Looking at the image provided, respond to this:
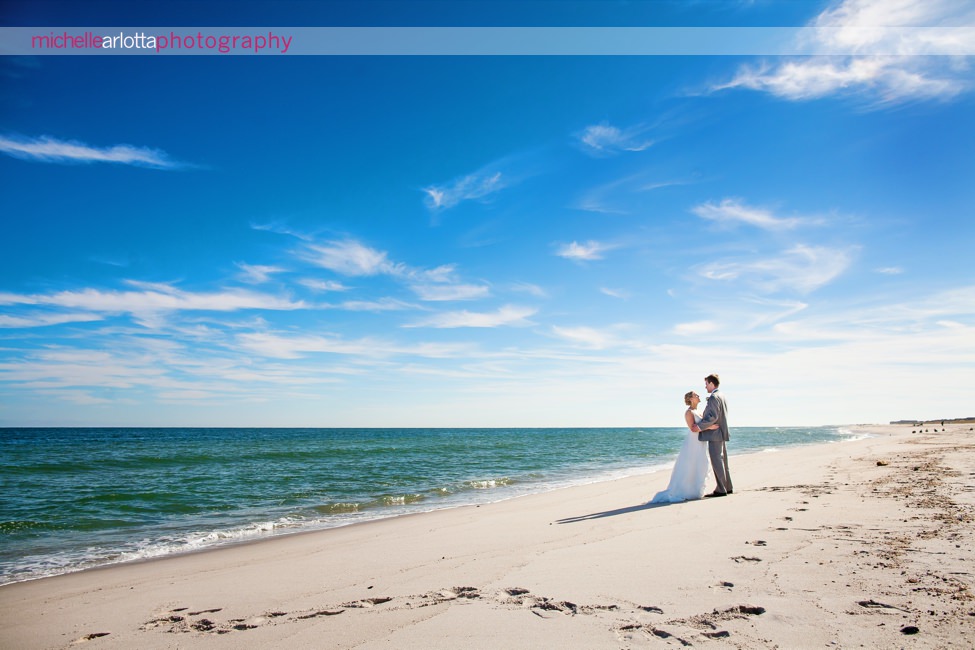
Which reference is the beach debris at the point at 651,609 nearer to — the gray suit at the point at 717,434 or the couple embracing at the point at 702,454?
the couple embracing at the point at 702,454

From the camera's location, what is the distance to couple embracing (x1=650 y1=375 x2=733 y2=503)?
9844mm

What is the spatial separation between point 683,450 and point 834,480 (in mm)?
4220

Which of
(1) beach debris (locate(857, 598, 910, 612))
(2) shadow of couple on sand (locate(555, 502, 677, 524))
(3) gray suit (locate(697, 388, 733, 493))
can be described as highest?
(3) gray suit (locate(697, 388, 733, 493))

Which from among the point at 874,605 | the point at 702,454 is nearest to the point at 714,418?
the point at 702,454

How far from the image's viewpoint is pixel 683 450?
393 inches

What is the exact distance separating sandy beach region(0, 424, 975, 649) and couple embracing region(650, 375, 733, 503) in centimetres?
121

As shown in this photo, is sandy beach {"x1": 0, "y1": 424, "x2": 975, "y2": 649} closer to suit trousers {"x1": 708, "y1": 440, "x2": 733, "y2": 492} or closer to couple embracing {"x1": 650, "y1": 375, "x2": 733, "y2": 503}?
couple embracing {"x1": 650, "y1": 375, "x2": 733, "y2": 503}

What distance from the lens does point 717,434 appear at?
10.0 metres

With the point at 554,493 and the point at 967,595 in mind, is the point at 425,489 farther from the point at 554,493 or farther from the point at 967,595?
the point at 967,595

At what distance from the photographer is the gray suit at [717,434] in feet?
32.8

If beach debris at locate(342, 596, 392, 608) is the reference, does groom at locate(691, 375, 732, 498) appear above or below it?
above

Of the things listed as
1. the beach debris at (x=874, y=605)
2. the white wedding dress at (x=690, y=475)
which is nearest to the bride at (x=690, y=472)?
the white wedding dress at (x=690, y=475)

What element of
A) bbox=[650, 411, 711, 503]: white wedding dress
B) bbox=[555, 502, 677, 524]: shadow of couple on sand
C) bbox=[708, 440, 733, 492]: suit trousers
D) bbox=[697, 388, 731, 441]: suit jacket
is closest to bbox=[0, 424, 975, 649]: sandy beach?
bbox=[555, 502, 677, 524]: shadow of couple on sand

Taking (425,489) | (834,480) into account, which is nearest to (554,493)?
(425,489)
